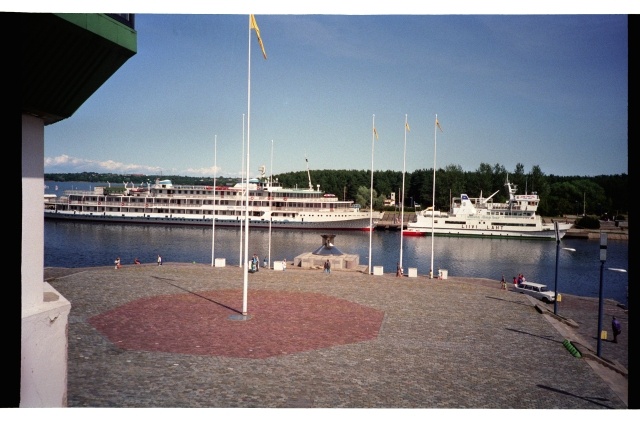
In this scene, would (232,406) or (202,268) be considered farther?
(202,268)

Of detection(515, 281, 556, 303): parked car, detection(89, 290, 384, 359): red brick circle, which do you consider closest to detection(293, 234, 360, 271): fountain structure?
detection(515, 281, 556, 303): parked car

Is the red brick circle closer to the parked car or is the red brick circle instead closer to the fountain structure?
the fountain structure

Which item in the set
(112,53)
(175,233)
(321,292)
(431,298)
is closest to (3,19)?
(112,53)

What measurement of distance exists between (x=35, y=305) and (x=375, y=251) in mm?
36242

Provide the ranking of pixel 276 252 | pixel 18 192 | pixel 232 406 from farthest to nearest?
1. pixel 276 252
2. pixel 232 406
3. pixel 18 192

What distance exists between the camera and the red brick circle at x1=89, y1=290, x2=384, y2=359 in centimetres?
987

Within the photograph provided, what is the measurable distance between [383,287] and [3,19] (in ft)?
45.9

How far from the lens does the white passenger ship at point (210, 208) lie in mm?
60875

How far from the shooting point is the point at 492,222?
56.9 m

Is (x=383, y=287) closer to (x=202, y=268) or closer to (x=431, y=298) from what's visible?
(x=431, y=298)

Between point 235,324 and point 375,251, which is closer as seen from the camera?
point 235,324

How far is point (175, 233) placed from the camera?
172 ft

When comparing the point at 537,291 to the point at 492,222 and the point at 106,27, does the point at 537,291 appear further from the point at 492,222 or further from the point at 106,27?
the point at 492,222

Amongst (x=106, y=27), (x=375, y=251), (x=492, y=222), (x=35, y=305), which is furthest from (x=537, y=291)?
(x=492, y=222)
